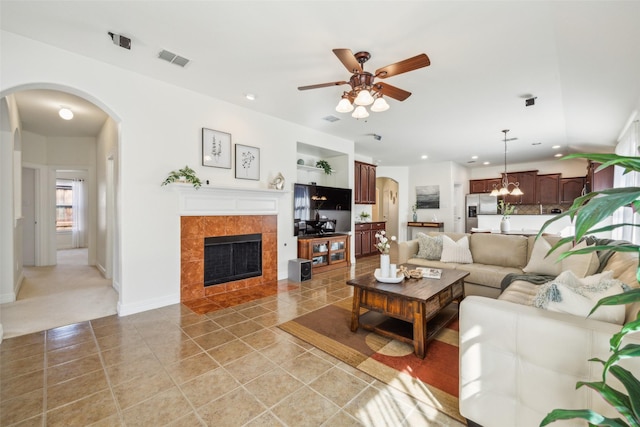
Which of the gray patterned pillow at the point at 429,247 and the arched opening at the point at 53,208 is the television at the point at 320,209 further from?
the arched opening at the point at 53,208

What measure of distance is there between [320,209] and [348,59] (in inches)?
149

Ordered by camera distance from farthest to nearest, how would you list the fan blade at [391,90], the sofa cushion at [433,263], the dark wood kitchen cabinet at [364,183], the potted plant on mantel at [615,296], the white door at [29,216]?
1. the dark wood kitchen cabinet at [364,183]
2. the white door at [29,216]
3. the sofa cushion at [433,263]
4. the fan blade at [391,90]
5. the potted plant on mantel at [615,296]

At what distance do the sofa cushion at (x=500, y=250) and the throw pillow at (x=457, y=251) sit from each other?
0.50 ft

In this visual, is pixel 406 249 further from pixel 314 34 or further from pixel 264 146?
pixel 314 34

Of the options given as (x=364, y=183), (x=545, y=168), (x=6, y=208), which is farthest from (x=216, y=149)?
(x=545, y=168)

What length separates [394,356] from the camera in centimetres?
247

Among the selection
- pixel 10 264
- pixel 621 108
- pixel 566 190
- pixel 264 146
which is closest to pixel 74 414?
pixel 10 264

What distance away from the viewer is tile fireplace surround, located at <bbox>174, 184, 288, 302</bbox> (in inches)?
156

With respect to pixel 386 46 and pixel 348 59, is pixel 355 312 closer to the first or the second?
pixel 348 59

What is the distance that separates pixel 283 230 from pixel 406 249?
2207 millimetres

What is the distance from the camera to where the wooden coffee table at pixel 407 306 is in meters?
2.48

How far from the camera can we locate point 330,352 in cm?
254

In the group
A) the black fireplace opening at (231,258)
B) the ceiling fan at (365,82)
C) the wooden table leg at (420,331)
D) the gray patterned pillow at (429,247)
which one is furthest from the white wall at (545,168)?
the black fireplace opening at (231,258)

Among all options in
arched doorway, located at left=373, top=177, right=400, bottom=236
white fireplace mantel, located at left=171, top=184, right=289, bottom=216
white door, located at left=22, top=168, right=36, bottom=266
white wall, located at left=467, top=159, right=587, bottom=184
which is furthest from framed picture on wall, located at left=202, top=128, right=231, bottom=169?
white wall, located at left=467, top=159, right=587, bottom=184
